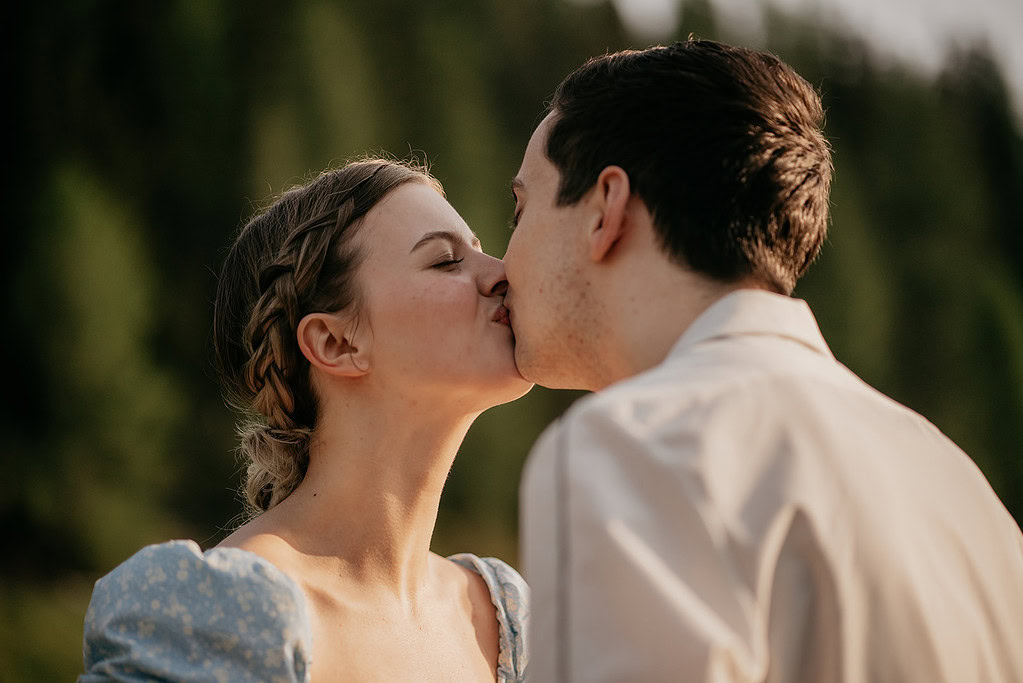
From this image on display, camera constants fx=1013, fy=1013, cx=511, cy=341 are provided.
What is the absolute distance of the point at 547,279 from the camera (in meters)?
1.98

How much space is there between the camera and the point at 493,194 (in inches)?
264

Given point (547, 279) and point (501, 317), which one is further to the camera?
point (501, 317)

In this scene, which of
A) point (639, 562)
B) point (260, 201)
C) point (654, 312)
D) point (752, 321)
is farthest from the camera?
point (260, 201)

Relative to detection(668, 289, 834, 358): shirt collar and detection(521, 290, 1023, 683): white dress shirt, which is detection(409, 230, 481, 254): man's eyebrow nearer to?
detection(668, 289, 834, 358): shirt collar

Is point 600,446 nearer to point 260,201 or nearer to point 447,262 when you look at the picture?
point 447,262

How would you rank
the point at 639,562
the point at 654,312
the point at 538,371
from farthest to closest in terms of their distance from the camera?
the point at 538,371 → the point at 654,312 → the point at 639,562

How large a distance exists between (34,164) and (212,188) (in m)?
1.02

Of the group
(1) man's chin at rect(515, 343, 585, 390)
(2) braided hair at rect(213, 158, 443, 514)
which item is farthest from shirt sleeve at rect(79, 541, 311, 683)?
(1) man's chin at rect(515, 343, 585, 390)

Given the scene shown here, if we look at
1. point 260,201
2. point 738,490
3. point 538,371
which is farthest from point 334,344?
point 260,201

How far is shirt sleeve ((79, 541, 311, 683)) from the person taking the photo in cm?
182

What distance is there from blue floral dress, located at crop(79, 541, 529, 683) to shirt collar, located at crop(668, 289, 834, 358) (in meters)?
0.92

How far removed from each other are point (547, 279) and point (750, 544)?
3.01ft

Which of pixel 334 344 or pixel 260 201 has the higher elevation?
pixel 334 344

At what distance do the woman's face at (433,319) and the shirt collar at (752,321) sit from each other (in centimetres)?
80
